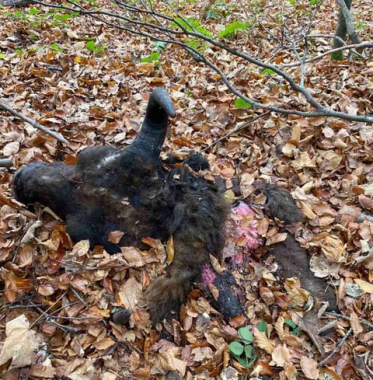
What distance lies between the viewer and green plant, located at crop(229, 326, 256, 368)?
285cm

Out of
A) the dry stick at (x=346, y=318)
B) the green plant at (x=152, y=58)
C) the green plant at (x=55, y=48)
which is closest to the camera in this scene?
the dry stick at (x=346, y=318)

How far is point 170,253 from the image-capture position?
10.3 feet

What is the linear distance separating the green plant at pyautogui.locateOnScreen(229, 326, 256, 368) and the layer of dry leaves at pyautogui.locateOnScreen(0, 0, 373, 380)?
47 mm

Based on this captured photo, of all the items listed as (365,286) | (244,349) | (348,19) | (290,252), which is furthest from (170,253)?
(348,19)

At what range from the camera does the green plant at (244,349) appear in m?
2.85

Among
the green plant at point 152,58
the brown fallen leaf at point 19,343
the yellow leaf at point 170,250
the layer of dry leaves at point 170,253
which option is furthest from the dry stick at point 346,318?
the green plant at point 152,58

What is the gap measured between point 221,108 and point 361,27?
390cm

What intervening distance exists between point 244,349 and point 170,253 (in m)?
0.93

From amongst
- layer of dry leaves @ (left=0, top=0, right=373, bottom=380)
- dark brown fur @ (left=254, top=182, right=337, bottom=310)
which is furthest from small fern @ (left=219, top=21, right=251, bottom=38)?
dark brown fur @ (left=254, top=182, right=337, bottom=310)

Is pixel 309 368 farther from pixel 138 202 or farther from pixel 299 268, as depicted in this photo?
pixel 138 202

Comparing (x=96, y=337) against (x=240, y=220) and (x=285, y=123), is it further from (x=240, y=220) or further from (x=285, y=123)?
(x=285, y=123)

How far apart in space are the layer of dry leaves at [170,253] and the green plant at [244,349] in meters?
0.05

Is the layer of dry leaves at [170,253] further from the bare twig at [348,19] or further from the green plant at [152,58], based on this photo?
the green plant at [152,58]

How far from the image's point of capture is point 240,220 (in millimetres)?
3418
